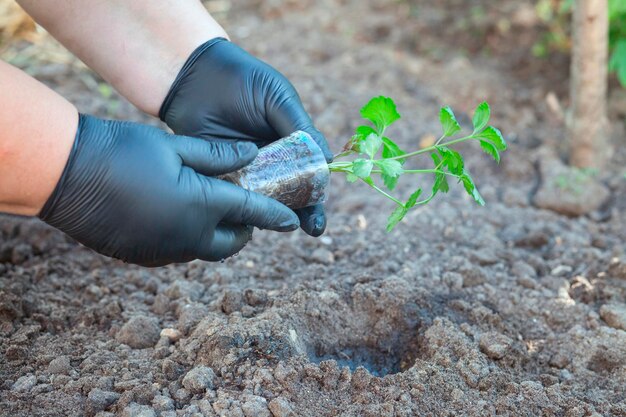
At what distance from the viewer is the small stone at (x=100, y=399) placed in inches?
72.9

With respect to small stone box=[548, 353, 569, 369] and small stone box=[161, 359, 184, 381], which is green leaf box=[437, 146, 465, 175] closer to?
small stone box=[548, 353, 569, 369]

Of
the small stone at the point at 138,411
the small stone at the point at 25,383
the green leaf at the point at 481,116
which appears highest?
the green leaf at the point at 481,116

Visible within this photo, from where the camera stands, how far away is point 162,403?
6.06 feet

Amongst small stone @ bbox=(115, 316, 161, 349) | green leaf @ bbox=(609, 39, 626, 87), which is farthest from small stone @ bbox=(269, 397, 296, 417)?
green leaf @ bbox=(609, 39, 626, 87)

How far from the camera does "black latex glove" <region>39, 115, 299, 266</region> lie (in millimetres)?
1795

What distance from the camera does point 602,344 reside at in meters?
2.21

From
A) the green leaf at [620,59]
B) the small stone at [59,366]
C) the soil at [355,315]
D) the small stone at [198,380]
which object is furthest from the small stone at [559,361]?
the green leaf at [620,59]

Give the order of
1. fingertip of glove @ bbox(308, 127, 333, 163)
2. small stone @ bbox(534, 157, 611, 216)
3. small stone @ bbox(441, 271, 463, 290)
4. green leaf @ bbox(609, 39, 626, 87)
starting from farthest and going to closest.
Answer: green leaf @ bbox(609, 39, 626, 87) < small stone @ bbox(534, 157, 611, 216) < small stone @ bbox(441, 271, 463, 290) < fingertip of glove @ bbox(308, 127, 333, 163)

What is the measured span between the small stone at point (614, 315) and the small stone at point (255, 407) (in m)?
1.15

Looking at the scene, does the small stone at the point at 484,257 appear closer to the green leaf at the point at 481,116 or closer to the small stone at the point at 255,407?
the green leaf at the point at 481,116

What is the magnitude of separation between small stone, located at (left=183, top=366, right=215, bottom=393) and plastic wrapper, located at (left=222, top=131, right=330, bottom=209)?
0.51 meters

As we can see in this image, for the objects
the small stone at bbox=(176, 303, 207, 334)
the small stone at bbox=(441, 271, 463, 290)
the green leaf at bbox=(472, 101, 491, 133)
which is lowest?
the small stone at bbox=(176, 303, 207, 334)

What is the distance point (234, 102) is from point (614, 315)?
1.36m

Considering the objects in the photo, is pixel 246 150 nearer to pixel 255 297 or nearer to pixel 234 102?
pixel 234 102
